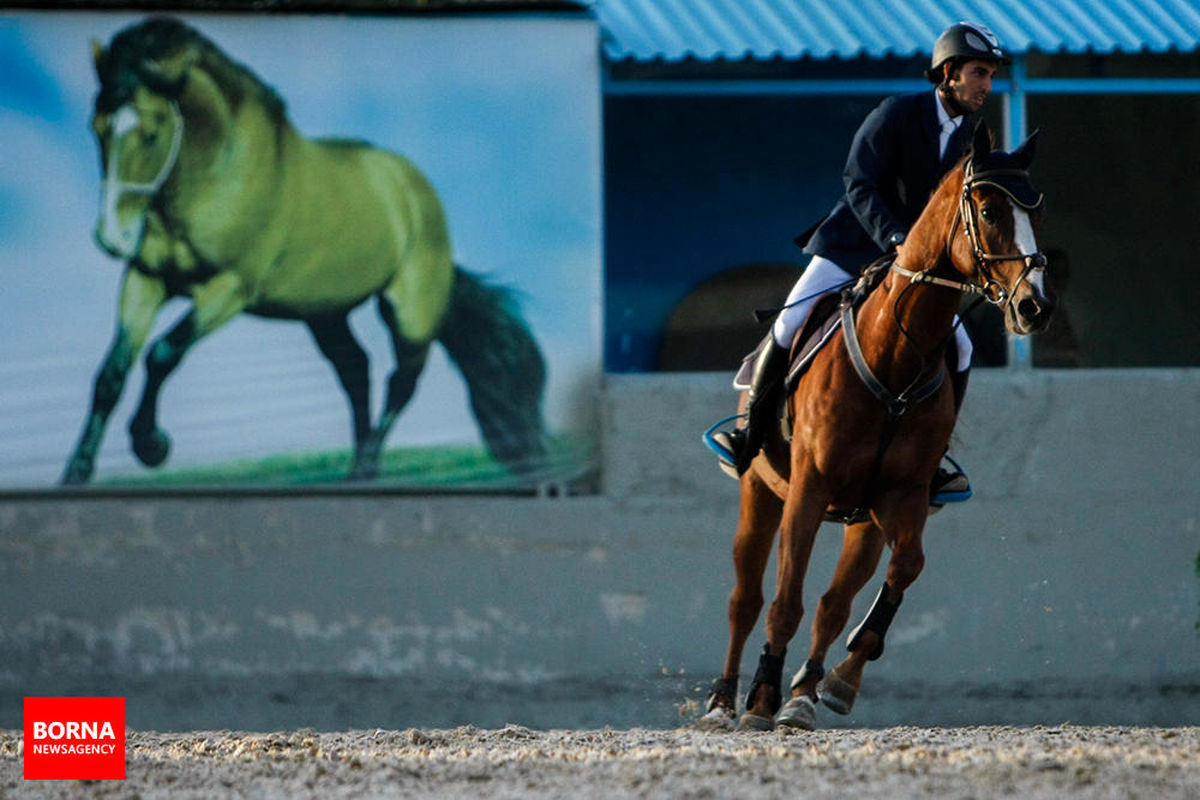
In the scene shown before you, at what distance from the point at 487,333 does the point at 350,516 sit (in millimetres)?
1491

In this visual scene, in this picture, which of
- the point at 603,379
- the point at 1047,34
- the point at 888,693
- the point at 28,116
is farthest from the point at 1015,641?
the point at 28,116

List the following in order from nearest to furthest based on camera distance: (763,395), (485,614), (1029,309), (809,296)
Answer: (1029,309)
(763,395)
(809,296)
(485,614)

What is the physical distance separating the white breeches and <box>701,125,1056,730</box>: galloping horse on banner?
0.99 ft

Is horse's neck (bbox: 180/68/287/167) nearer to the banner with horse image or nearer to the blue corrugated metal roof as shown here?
the banner with horse image

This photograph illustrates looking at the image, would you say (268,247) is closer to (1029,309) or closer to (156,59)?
(156,59)

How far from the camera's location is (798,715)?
750 centimetres

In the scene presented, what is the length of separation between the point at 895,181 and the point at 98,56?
6097 mm

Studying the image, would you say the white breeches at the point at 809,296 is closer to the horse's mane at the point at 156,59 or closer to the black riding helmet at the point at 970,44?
the black riding helmet at the point at 970,44

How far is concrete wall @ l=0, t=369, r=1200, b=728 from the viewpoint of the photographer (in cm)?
1165

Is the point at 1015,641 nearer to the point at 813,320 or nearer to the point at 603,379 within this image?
the point at 603,379

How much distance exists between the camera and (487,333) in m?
11.8

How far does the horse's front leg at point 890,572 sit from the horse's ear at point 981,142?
57.1 inches

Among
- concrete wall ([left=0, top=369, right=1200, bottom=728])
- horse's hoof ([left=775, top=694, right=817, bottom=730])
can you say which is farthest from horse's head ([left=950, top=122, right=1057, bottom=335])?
concrete wall ([left=0, top=369, right=1200, bottom=728])

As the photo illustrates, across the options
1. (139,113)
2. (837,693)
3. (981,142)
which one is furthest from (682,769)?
(139,113)
